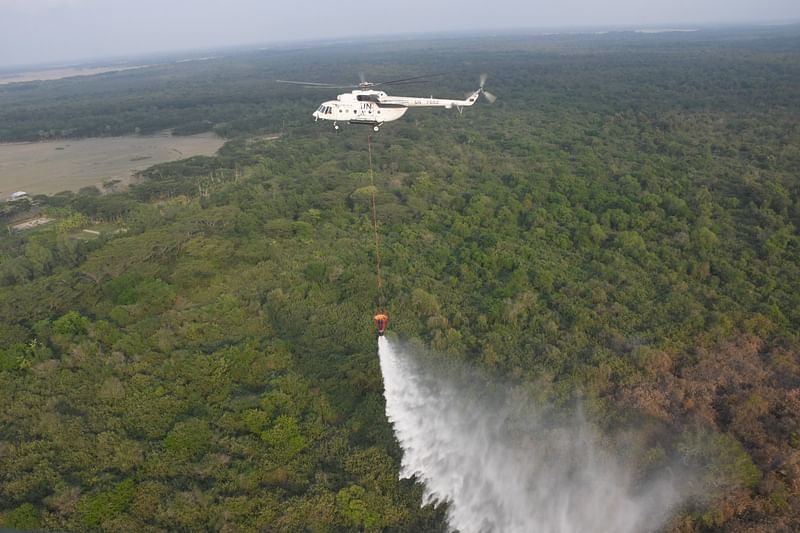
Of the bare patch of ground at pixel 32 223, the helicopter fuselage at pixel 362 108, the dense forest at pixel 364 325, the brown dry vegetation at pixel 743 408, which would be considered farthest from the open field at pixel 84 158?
the brown dry vegetation at pixel 743 408

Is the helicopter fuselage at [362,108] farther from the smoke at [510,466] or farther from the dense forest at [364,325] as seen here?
the smoke at [510,466]

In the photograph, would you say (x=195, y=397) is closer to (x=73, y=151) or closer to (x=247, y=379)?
(x=247, y=379)

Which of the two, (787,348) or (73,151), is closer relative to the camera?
(787,348)

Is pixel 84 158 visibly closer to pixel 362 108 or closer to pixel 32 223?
pixel 32 223

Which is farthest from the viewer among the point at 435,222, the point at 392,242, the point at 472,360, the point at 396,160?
the point at 396,160

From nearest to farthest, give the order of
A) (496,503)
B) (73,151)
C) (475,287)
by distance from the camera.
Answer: (496,503)
(475,287)
(73,151)

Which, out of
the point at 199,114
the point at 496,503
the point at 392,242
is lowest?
the point at 496,503

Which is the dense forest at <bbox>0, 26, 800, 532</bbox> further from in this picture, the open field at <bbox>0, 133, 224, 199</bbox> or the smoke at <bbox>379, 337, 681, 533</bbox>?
the open field at <bbox>0, 133, 224, 199</bbox>

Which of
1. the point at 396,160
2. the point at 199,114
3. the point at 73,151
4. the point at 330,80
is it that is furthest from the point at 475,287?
the point at 330,80

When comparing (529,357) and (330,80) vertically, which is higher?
(330,80)
